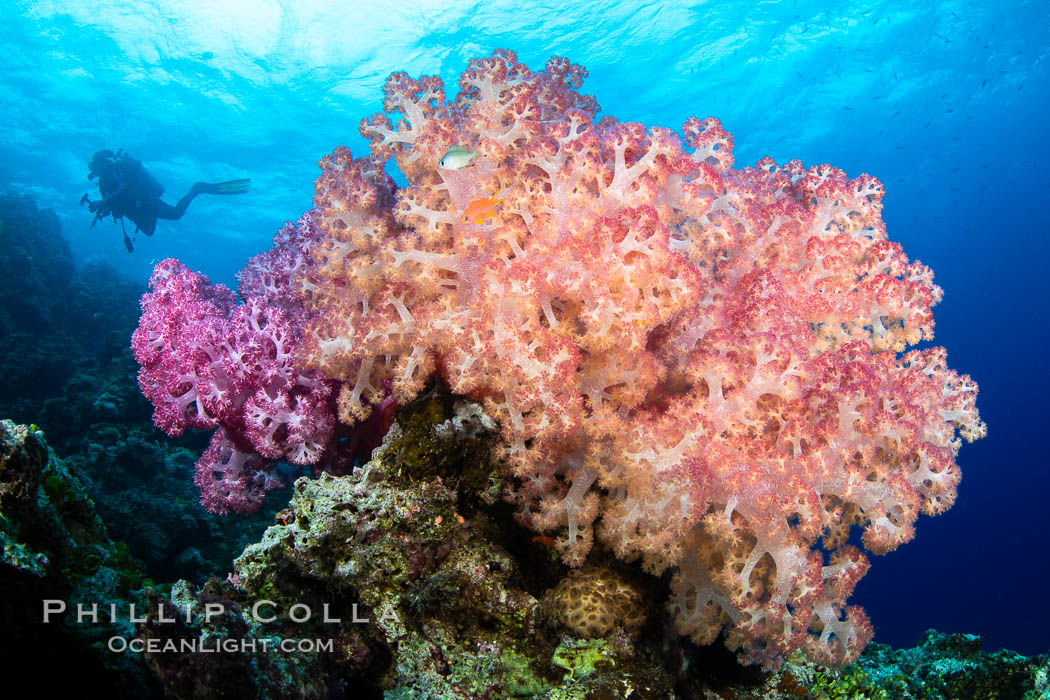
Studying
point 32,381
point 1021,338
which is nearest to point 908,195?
point 1021,338

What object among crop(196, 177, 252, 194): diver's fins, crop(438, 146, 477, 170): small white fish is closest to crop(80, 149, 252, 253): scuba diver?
crop(196, 177, 252, 194): diver's fins

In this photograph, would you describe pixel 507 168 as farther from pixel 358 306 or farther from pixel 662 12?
pixel 662 12

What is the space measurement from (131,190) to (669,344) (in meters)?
20.4

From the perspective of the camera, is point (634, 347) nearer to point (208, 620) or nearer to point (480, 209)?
point (480, 209)

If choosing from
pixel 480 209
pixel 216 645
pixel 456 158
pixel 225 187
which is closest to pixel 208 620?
pixel 216 645

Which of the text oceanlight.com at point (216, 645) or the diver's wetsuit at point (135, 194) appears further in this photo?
the diver's wetsuit at point (135, 194)

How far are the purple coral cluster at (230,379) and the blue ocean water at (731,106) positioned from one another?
926 inches

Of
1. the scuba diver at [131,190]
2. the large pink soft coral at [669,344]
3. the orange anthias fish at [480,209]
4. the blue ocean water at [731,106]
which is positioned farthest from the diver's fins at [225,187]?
the orange anthias fish at [480,209]

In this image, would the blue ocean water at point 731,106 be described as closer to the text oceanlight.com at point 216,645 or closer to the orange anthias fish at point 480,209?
the orange anthias fish at point 480,209

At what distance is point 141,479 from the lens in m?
8.77

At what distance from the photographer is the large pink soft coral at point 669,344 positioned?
303 cm

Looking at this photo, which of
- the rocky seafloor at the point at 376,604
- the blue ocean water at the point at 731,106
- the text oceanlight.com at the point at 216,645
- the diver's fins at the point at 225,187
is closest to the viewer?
the text oceanlight.com at the point at 216,645

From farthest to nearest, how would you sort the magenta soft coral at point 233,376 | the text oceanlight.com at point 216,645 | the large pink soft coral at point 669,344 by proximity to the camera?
the magenta soft coral at point 233,376, the large pink soft coral at point 669,344, the text oceanlight.com at point 216,645

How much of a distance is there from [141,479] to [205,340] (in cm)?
695
